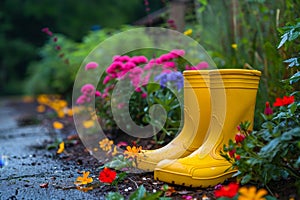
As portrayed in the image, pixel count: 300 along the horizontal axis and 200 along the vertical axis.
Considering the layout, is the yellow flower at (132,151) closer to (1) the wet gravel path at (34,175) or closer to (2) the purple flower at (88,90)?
(1) the wet gravel path at (34,175)

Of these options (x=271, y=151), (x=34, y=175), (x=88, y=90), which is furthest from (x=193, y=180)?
(x=88, y=90)

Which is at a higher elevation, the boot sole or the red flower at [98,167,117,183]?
the red flower at [98,167,117,183]

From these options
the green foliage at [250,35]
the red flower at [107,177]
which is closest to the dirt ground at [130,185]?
the red flower at [107,177]

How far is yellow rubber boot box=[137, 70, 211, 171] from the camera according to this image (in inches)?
65.1

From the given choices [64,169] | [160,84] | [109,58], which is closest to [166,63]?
[160,84]

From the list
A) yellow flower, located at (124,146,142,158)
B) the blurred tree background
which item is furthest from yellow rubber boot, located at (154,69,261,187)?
the blurred tree background

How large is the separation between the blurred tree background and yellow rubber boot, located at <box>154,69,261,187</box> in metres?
11.9

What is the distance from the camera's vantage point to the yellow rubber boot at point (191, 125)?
5.42ft

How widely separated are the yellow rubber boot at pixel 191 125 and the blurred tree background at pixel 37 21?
463 inches

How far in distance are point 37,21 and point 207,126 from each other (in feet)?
46.0

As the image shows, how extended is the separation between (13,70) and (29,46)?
4.05 feet

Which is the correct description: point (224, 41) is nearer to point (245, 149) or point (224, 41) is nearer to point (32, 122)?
point (245, 149)

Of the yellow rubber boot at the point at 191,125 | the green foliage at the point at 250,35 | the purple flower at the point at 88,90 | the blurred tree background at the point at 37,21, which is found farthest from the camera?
the blurred tree background at the point at 37,21

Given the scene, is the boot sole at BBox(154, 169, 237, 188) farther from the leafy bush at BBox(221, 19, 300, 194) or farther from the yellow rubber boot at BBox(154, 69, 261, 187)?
the leafy bush at BBox(221, 19, 300, 194)
